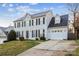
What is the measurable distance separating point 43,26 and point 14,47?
15.1 inches

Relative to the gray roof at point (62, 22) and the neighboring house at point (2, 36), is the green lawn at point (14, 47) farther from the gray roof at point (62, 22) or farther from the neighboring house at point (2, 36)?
the gray roof at point (62, 22)

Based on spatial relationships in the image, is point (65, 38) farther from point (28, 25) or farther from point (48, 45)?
point (28, 25)

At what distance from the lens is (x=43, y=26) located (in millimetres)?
3203

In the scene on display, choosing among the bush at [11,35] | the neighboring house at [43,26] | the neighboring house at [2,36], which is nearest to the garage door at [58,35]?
the neighboring house at [43,26]

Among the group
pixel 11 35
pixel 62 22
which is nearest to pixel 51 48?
pixel 62 22

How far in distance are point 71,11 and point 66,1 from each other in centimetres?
12

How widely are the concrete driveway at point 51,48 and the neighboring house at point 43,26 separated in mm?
58

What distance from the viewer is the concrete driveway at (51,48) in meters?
3.14

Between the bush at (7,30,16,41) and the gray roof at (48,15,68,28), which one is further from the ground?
the gray roof at (48,15,68,28)

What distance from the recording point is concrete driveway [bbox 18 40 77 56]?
10.3 ft

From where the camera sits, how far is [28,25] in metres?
3.22

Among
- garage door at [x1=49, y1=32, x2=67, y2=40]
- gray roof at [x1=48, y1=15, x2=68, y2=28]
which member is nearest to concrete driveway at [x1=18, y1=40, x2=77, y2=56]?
garage door at [x1=49, y1=32, x2=67, y2=40]

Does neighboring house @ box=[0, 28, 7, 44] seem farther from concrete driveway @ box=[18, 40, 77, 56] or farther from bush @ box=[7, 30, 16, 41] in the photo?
concrete driveway @ box=[18, 40, 77, 56]

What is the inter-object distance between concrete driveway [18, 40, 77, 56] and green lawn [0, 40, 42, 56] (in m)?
0.05
